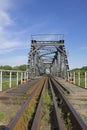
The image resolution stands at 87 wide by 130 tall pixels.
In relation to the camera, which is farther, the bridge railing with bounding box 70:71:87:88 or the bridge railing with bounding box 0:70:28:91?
the bridge railing with bounding box 70:71:87:88

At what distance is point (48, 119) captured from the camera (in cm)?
657

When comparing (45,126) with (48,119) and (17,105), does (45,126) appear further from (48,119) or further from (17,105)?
(17,105)

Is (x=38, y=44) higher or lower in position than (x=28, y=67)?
higher

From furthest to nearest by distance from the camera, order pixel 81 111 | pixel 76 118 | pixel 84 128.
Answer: pixel 81 111 < pixel 76 118 < pixel 84 128

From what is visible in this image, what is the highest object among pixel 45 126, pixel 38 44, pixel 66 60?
pixel 38 44

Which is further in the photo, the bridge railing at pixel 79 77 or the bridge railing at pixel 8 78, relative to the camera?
the bridge railing at pixel 79 77

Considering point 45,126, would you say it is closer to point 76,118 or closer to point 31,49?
point 76,118

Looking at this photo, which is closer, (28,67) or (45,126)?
(45,126)

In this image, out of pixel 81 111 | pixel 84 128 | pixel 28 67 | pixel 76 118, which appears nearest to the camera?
pixel 84 128

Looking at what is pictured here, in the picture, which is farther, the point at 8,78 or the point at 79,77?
the point at 79,77

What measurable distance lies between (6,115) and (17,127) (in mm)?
1779

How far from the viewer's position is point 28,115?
22.4 feet

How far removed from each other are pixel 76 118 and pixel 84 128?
969 millimetres

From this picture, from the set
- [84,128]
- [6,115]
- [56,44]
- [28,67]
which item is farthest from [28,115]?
[56,44]
